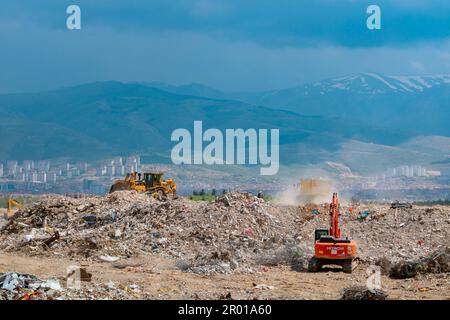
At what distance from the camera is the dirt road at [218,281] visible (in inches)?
706

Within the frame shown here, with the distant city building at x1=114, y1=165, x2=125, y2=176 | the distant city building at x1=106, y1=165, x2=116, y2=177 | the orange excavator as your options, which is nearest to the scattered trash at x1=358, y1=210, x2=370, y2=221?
the orange excavator

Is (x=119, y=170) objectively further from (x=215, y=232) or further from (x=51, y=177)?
(x=215, y=232)

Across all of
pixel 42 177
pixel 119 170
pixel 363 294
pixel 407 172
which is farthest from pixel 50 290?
pixel 407 172

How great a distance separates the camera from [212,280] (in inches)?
813

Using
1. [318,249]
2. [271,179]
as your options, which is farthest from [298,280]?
[271,179]

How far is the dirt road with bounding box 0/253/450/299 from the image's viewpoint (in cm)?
1794

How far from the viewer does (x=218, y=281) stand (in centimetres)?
2044

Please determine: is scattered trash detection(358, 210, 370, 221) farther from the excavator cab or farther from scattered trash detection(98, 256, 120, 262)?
scattered trash detection(98, 256, 120, 262)

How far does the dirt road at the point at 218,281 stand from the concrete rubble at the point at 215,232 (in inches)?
33.7

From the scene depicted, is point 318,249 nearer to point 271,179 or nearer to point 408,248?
point 408,248

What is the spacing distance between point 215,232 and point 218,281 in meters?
6.94

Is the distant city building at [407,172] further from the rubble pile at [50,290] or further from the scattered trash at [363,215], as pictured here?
the rubble pile at [50,290]

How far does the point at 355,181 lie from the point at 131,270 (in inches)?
5848

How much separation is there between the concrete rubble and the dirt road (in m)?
0.86
